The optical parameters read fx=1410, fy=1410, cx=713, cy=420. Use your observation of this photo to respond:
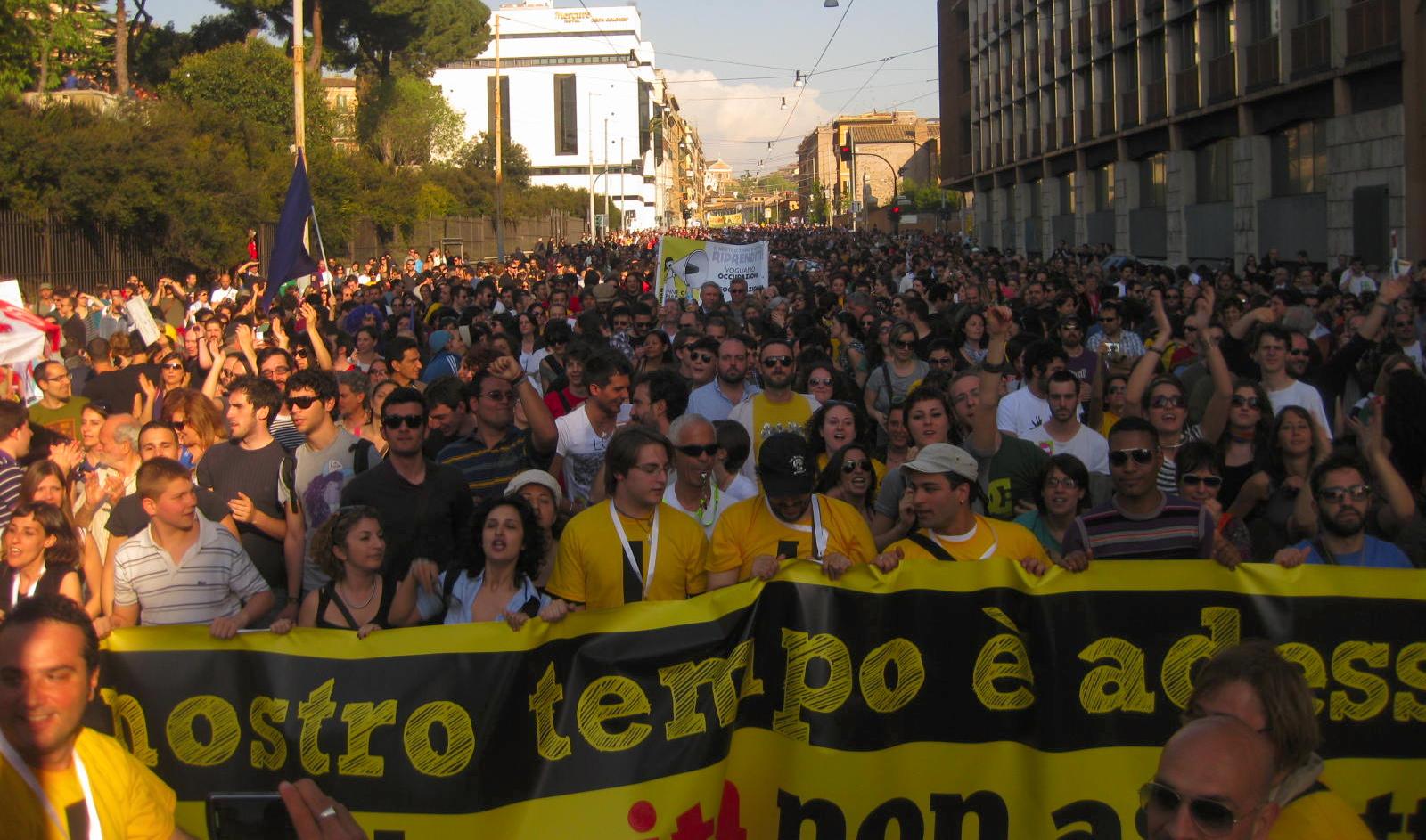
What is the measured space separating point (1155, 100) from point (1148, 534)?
30.9 metres

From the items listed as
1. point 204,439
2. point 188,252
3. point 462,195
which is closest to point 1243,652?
point 204,439

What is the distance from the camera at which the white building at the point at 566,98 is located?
121m

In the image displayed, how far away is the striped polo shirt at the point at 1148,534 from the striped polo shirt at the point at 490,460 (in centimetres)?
289

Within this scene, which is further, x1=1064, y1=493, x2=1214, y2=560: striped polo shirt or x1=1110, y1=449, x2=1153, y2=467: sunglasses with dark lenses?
x1=1110, y1=449, x2=1153, y2=467: sunglasses with dark lenses

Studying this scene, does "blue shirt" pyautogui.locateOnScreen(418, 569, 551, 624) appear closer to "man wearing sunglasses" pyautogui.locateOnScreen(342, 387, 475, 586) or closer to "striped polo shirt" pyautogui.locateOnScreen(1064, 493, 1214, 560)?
"man wearing sunglasses" pyautogui.locateOnScreen(342, 387, 475, 586)

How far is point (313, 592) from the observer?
5000 millimetres

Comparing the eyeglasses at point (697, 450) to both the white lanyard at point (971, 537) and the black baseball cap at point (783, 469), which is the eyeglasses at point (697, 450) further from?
the white lanyard at point (971, 537)

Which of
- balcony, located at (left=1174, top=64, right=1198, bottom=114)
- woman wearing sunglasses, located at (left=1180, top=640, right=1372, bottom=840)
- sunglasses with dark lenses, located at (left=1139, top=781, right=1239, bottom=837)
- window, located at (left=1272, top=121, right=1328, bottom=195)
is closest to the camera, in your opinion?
sunglasses with dark lenses, located at (left=1139, top=781, right=1239, bottom=837)

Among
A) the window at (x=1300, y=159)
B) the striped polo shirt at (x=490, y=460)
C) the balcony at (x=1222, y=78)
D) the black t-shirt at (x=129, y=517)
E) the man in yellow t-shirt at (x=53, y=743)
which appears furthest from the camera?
the balcony at (x=1222, y=78)

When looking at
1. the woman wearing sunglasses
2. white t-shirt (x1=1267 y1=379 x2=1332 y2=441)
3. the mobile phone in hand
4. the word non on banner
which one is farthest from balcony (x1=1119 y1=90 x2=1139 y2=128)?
the mobile phone in hand

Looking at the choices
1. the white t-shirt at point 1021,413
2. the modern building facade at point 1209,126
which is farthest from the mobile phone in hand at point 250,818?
the modern building facade at point 1209,126

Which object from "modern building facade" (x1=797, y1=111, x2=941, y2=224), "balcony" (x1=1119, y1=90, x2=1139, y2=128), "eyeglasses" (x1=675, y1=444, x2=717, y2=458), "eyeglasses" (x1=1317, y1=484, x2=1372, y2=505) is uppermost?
"modern building facade" (x1=797, y1=111, x2=941, y2=224)

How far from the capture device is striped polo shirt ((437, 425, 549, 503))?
6.87m

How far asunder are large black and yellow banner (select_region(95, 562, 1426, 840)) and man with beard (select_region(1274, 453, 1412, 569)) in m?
0.49
